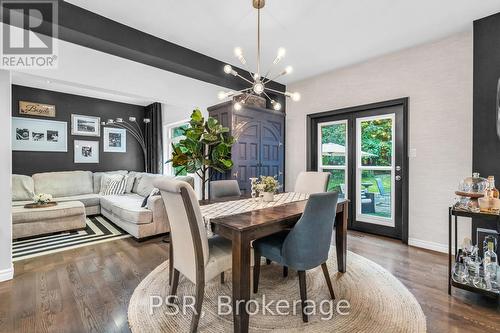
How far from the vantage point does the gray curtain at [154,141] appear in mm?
5980

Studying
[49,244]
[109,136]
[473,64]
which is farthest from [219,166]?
[109,136]

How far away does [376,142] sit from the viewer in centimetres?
367

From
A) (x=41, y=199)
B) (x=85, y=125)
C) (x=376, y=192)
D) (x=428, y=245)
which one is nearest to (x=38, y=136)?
(x=85, y=125)

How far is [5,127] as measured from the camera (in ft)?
7.50

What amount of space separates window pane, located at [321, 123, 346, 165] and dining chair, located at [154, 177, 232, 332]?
2.99 meters

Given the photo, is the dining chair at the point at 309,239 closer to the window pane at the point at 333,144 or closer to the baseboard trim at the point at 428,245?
the baseboard trim at the point at 428,245

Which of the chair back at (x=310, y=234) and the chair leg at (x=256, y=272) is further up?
the chair back at (x=310, y=234)

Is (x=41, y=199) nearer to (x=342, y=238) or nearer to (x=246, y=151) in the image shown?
(x=246, y=151)

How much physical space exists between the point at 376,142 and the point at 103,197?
5.08m

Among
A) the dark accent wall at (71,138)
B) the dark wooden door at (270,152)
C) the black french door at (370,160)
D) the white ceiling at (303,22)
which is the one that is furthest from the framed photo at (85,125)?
the black french door at (370,160)

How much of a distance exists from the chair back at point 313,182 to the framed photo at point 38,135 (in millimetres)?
5308

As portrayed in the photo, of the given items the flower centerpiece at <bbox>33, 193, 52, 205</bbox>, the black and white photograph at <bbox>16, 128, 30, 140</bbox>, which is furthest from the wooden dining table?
the black and white photograph at <bbox>16, 128, 30, 140</bbox>

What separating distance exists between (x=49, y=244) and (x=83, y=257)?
88 centimetres

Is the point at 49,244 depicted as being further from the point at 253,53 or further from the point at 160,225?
the point at 253,53
